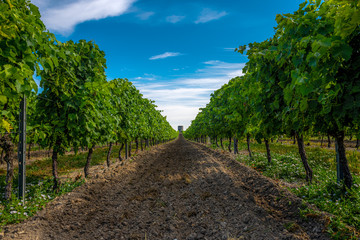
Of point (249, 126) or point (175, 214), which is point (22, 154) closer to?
point (175, 214)

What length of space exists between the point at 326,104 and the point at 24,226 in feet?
21.7

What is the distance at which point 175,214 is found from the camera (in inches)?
204

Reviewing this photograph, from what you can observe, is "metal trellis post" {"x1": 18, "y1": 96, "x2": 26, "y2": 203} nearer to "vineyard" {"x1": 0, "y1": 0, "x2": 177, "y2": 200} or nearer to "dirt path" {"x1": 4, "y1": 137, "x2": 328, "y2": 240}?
"vineyard" {"x1": 0, "y1": 0, "x2": 177, "y2": 200}

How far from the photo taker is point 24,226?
4473 millimetres

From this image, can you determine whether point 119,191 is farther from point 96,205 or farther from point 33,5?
point 33,5

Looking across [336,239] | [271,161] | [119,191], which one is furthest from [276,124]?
[271,161]

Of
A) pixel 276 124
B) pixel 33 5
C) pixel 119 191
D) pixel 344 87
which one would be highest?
pixel 33 5

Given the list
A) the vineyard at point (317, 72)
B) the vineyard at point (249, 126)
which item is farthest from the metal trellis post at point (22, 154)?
the vineyard at point (317, 72)

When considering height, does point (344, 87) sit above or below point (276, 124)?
above

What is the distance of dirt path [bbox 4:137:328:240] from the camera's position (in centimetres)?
414

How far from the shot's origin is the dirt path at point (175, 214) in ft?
13.6

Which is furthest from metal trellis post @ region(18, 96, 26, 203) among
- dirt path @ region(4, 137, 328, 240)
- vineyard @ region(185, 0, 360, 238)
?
vineyard @ region(185, 0, 360, 238)

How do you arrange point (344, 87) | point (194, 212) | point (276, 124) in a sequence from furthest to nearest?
point (276, 124), point (194, 212), point (344, 87)

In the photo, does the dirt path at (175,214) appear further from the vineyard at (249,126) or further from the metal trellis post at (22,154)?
the metal trellis post at (22,154)
